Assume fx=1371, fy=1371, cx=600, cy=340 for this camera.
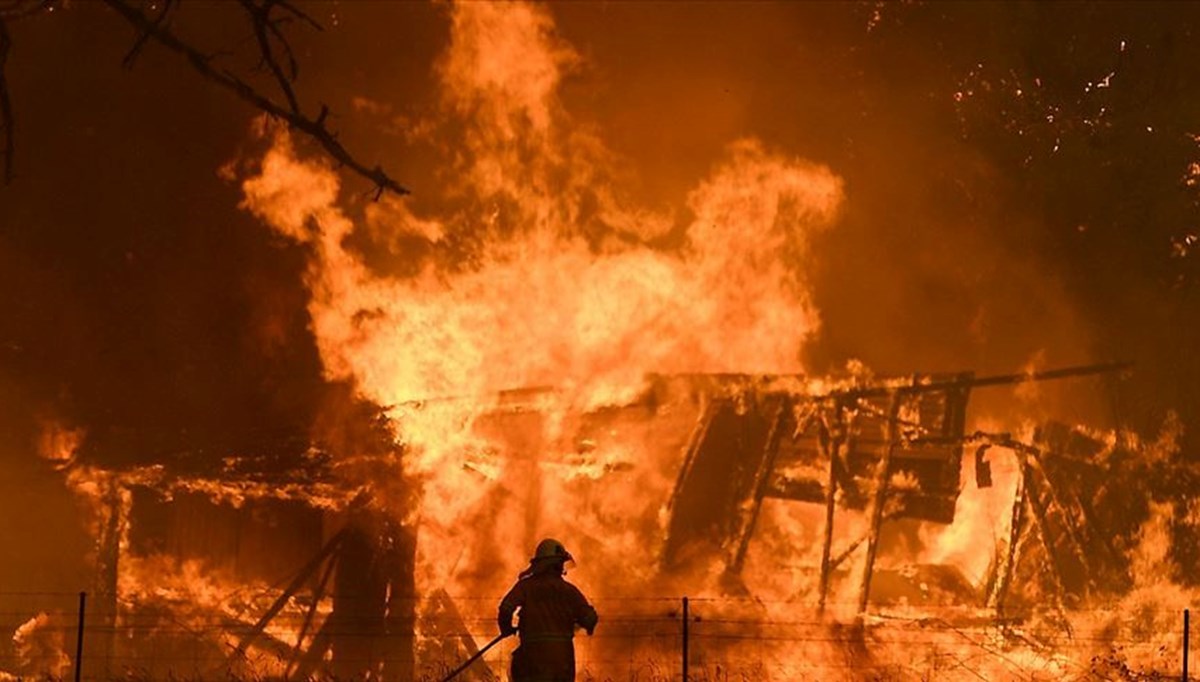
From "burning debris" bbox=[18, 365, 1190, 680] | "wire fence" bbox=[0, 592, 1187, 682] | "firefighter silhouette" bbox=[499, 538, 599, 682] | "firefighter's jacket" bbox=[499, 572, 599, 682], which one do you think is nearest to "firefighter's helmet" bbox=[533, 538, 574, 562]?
"firefighter silhouette" bbox=[499, 538, 599, 682]

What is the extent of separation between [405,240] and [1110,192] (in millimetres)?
8030

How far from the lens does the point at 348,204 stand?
15867mm

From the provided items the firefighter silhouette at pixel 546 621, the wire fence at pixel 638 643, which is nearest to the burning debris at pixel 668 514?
the wire fence at pixel 638 643

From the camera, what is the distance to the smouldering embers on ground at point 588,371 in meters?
14.1

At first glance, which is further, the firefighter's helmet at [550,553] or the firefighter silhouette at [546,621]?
the firefighter's helmet at [550,553]

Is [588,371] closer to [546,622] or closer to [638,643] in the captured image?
[638,643]

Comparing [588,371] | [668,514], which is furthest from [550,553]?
[588,371]

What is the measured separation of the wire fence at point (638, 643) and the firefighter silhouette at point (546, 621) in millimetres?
4424

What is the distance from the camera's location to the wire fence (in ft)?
44.9

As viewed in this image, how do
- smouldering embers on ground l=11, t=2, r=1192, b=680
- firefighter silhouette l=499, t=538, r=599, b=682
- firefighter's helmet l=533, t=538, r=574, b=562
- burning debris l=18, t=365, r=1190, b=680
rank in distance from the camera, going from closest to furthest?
1. firefighter silhouette l=499, t=538, r=599, b=682
2. firefighter's helmet l=533, t=538, r=574, b=562
3. smouldering embers on ground l=11, t=2, r=1192, b=680
4. burning debris l=18, t=365, r=1190, b=680

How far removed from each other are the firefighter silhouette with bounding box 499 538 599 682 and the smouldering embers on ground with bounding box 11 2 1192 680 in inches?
175

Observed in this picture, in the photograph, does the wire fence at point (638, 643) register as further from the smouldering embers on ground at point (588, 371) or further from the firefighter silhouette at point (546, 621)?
the firefighter silhouette at point (546, 621)

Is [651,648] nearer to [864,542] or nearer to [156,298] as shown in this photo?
[864,542]

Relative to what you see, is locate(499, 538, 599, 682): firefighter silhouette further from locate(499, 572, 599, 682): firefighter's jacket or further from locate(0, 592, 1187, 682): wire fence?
locate(0, 592, 1187, 682): wire fence
